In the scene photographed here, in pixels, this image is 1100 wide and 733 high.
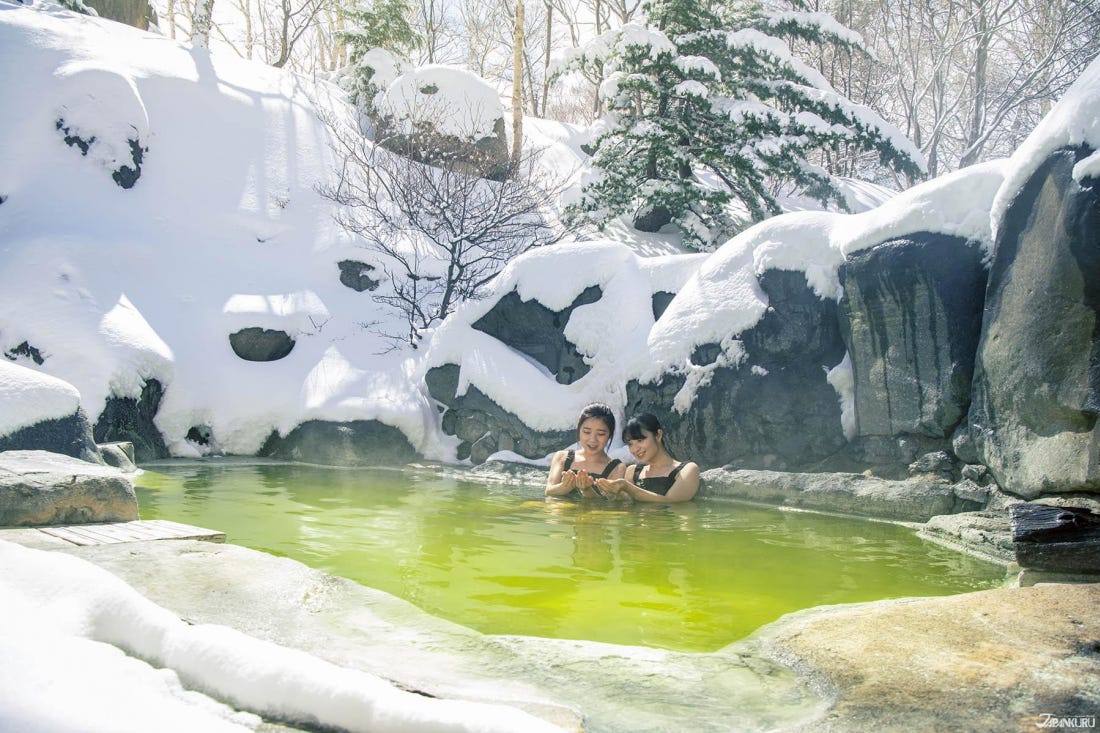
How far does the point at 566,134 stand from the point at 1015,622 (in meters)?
19.5

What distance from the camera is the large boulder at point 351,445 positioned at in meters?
8.78

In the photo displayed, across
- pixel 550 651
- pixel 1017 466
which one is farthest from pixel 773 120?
pixel 550 651

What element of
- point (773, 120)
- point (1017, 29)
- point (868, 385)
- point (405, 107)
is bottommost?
point (868, 385)

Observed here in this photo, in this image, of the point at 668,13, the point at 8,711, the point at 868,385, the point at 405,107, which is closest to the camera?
the point at 8,711

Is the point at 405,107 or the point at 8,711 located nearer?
the point at 8,711

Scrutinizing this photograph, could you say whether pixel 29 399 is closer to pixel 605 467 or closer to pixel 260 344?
pixel 605 467

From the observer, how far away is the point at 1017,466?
5.07 meters

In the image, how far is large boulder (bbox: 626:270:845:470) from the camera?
6.70m

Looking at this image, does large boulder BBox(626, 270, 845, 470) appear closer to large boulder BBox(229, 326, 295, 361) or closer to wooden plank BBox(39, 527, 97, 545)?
wooden plank BBox(39, 527, 97, 545)

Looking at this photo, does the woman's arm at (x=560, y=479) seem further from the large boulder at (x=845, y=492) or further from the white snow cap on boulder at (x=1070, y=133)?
the white snow cap on boulder at (x=1070, y=133)

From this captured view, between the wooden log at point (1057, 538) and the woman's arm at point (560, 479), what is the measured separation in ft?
10.7

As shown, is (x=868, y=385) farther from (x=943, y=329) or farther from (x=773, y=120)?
(x=773, y=120)

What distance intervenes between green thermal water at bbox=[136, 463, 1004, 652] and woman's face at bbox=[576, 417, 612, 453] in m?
0.60

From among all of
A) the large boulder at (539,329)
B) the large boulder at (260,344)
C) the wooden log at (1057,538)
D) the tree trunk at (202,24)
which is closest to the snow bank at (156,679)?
the wooden log at (1057,538)
